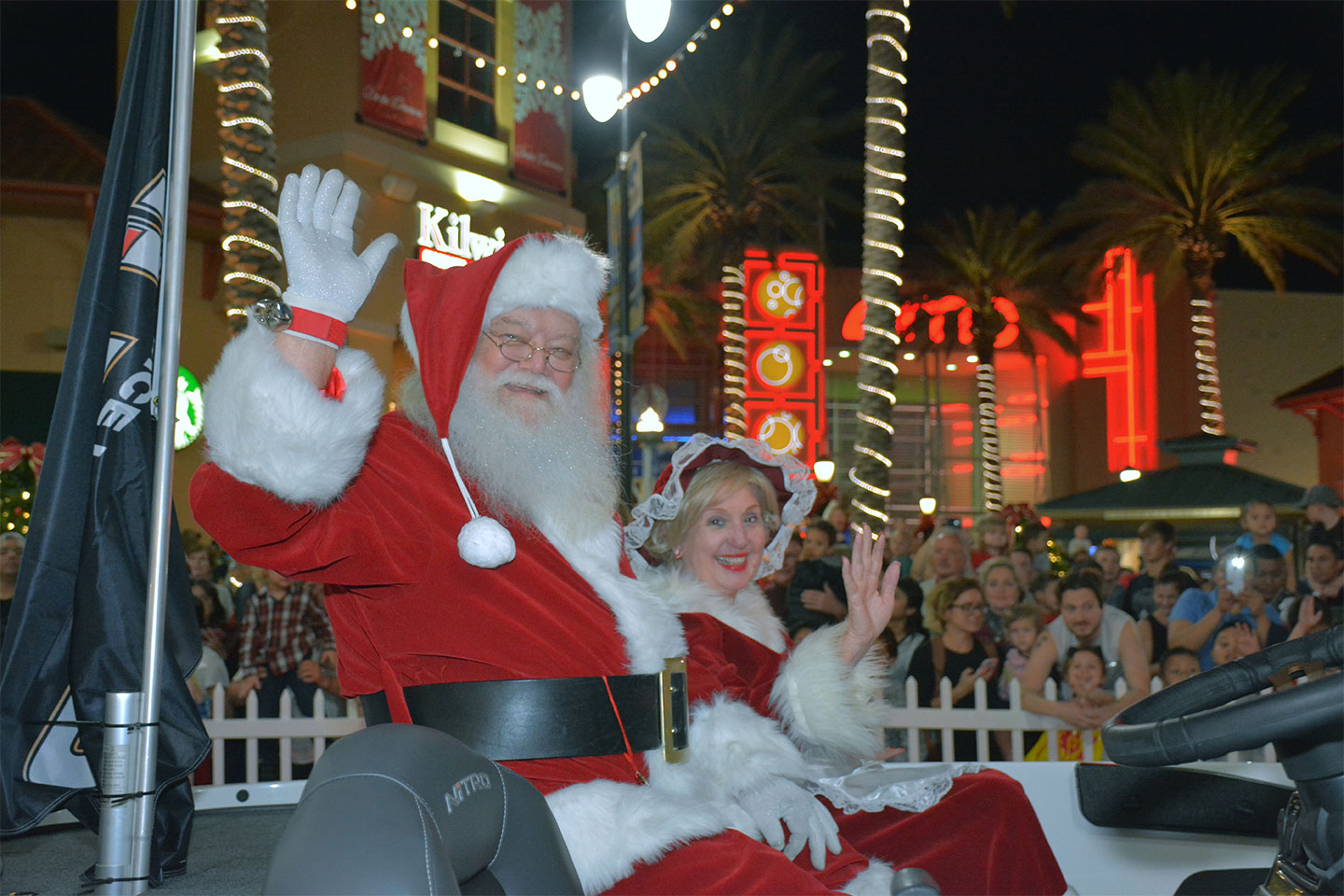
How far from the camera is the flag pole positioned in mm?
2504

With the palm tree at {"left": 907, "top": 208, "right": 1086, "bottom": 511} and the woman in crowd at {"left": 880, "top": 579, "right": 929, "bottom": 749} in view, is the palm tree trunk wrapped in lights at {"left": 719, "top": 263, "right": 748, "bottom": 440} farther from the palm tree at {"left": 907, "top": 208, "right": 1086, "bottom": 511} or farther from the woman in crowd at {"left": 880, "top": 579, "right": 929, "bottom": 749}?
the woman in crowd at {"left": 880, "top": 579, "right": 929, "bottom": 749}

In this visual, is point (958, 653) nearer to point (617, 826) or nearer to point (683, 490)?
point (683, 490)

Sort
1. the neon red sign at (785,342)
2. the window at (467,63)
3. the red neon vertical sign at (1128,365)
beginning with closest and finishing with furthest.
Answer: the window at (467,63) → the neon red sign at (785,342) → the red neon vertical sign at (1128,365)

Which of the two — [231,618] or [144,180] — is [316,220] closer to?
[144,180]

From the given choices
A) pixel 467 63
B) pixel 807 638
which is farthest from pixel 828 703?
pixel 467 63

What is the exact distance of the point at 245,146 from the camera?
830cm

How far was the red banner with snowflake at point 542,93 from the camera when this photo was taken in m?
15.3

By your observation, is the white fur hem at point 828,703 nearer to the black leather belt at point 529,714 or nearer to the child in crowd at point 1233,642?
the black leather belt at point 529,714

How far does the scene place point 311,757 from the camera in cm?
568

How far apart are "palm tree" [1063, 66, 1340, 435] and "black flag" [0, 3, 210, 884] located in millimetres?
19275

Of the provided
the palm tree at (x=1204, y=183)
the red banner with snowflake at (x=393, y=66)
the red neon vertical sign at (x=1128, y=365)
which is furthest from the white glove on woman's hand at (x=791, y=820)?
the red neon vertical sign at (x=1128, y=365)

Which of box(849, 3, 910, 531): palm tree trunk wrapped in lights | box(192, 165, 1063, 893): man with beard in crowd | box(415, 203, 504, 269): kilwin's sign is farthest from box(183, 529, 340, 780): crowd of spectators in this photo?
box(415, 203, 504, 269): kilwin's sign

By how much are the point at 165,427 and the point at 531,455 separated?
817 millimetres

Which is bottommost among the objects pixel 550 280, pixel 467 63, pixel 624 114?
pixel 550 280
